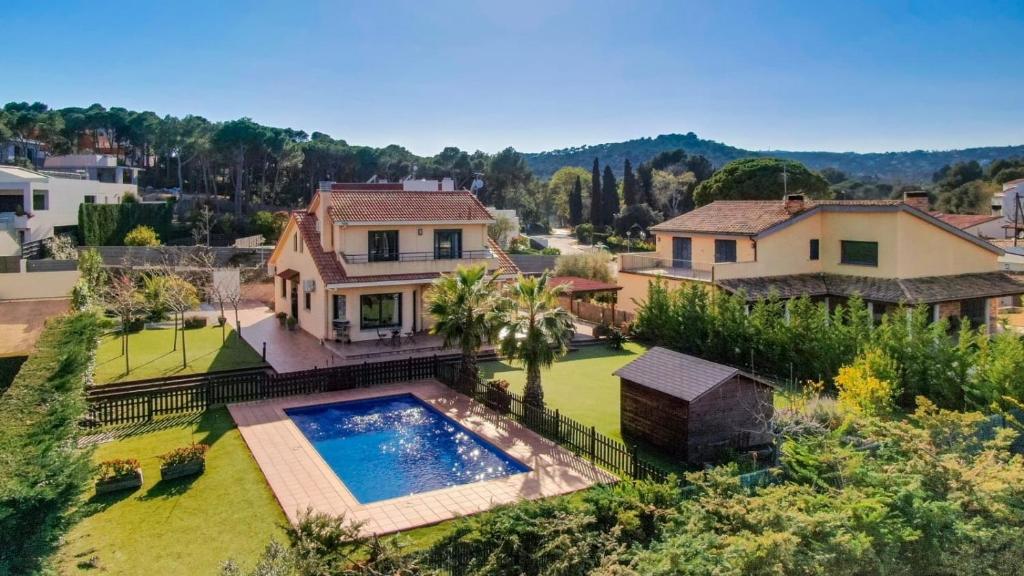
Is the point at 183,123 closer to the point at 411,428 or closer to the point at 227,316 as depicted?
the point at 227,316

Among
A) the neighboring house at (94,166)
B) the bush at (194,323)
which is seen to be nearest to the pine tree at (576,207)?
the neighboring house at (94,166)

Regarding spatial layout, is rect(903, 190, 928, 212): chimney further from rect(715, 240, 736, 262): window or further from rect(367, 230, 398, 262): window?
rect(367, 230, 398, 262): window

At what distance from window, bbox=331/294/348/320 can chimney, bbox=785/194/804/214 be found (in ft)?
66.3

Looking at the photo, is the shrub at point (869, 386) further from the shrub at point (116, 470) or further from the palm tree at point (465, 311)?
the shrub at point (116, 470)

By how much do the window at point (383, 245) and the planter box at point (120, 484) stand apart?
15156mm

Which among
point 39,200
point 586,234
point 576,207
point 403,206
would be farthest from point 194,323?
point 576,207

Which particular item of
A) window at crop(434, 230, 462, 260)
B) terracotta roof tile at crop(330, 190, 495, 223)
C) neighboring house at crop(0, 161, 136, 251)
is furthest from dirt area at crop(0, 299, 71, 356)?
neighboring house at crop(0, 161, 136, 251)

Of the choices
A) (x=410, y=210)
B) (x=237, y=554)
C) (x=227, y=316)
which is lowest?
(x=237, y=554)

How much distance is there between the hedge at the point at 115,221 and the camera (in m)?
51.8

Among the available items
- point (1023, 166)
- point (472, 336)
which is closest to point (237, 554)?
point (472, 336)

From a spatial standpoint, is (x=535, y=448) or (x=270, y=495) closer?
(x=270, y=495)

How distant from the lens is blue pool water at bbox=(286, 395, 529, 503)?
15641 mm

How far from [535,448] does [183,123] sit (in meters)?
74.2

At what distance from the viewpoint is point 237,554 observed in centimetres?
1180
